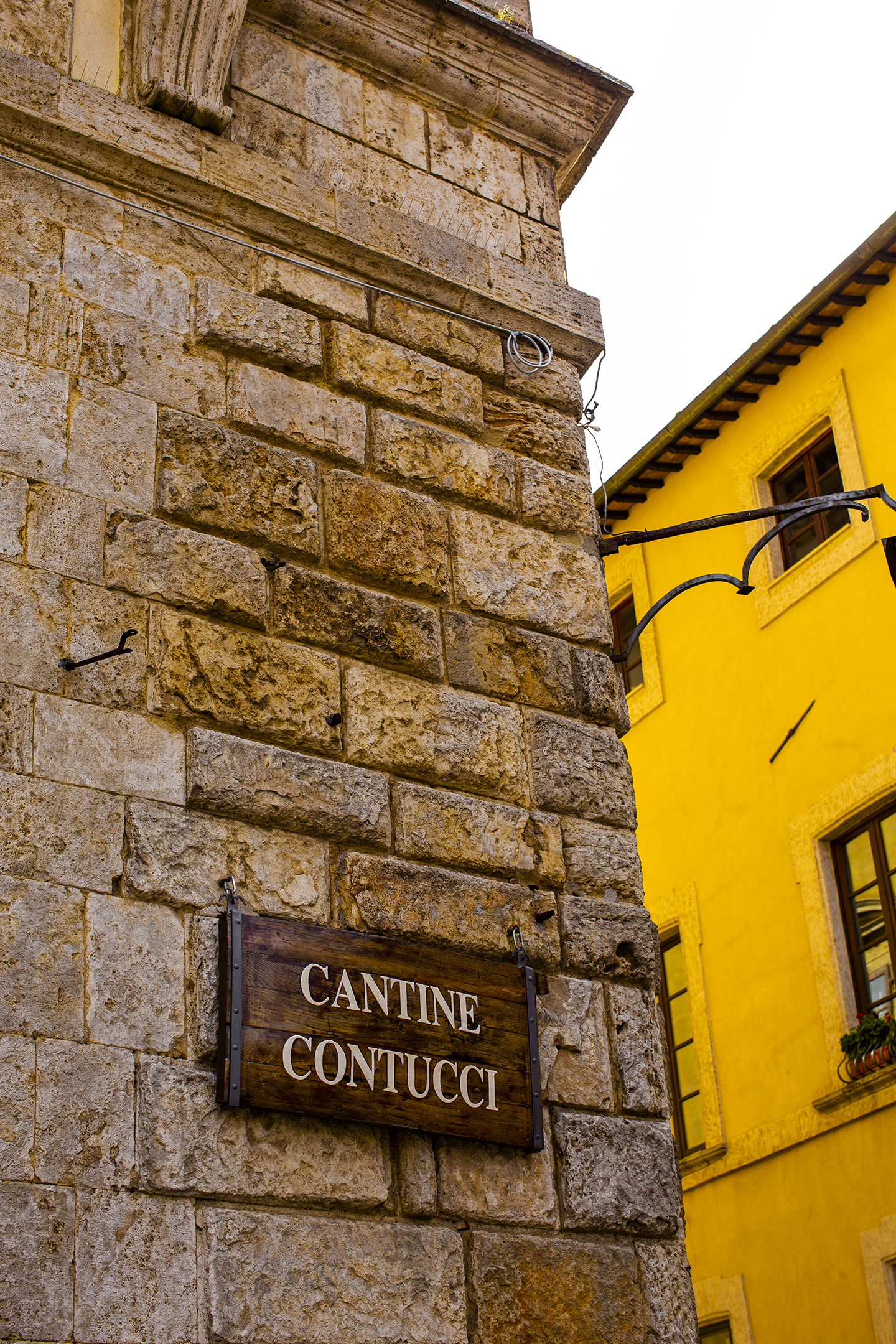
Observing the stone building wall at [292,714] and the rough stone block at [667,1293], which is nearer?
the stone building wall at [292,714]

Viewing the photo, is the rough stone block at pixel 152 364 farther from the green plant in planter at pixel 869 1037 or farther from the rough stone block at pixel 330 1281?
the green plant in planter at pixel 869 1037

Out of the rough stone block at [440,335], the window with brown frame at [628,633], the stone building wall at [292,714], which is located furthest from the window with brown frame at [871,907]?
the rough stone block at [440,335]

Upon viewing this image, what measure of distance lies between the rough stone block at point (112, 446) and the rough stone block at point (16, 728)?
0.56m

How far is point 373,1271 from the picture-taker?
3.14 metres

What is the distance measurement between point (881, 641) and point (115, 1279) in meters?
7.68

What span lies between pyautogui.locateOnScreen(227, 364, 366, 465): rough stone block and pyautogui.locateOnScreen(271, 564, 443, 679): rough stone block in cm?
40

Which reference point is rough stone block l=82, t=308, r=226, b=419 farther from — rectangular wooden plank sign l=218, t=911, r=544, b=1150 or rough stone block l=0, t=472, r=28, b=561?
rectangular wooden plank sign l=218, t=911, r=544, b=1150

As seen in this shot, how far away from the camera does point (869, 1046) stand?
877 cm

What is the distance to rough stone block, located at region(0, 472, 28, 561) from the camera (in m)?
3.35

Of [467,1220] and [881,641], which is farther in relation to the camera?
[881,641]

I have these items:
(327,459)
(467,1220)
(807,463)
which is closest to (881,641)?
(807,463)

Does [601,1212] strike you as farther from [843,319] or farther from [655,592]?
[655,592]

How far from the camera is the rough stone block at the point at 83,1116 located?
2.86 metres

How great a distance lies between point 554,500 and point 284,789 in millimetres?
1373
